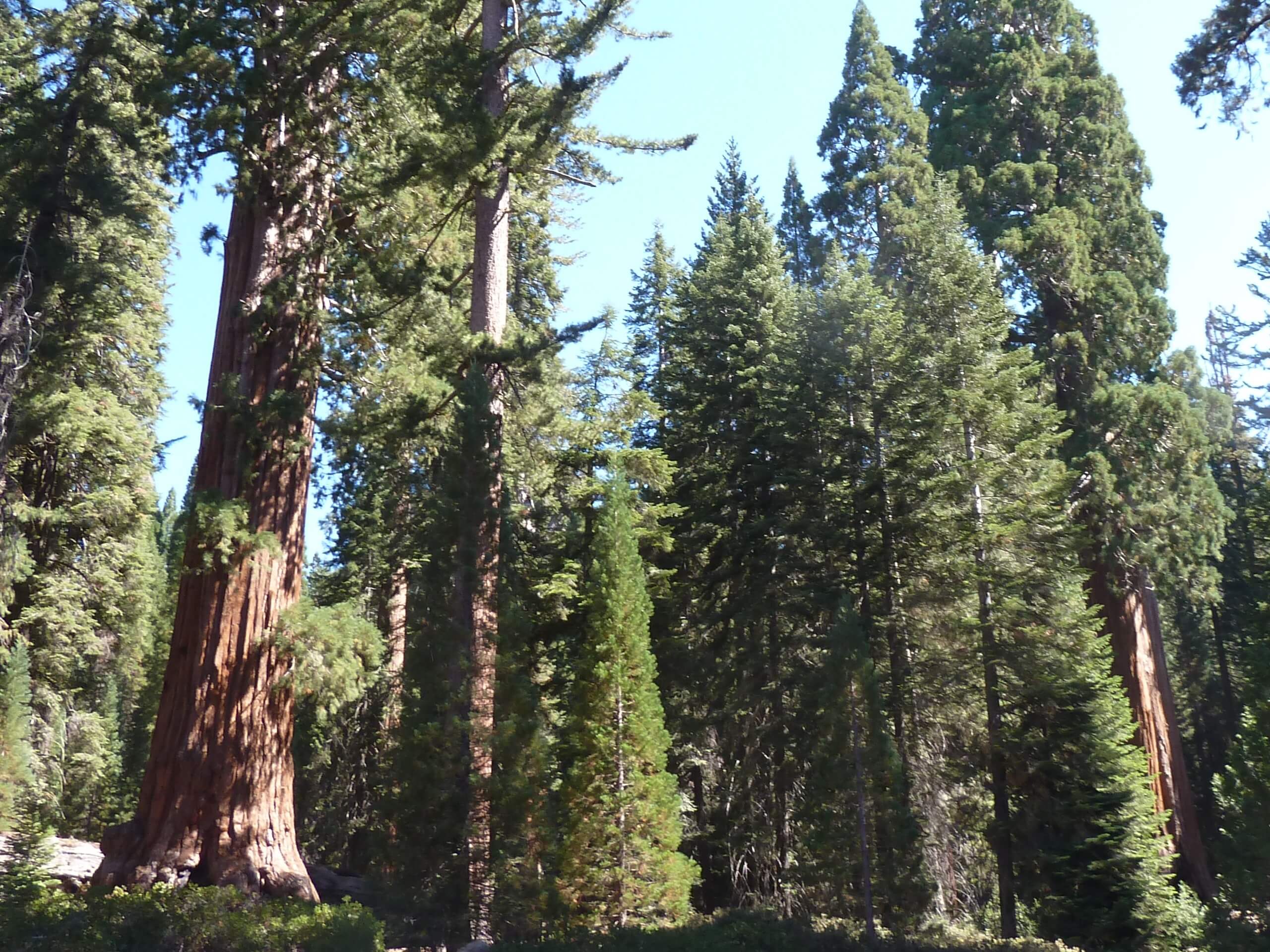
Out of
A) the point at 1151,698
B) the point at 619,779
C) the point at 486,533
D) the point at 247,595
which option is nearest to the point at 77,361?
the point at 247,595

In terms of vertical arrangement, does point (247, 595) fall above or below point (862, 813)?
above

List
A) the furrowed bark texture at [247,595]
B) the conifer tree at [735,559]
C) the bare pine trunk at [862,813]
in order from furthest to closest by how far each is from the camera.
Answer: the conifer tree at [735,559] → the bare pine trunk at [862,813] → the furrowed bark texture at [247,595]

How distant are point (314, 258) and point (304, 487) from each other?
8.53 feet

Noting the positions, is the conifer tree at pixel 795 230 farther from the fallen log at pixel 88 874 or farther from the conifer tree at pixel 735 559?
the fallen log at pixel 88 874

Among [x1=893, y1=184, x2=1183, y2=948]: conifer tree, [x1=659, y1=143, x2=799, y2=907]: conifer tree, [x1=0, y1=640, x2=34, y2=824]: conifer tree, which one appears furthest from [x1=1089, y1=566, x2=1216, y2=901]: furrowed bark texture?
[x1=0, y1=640, x2=34, y2=824]: conifer tree

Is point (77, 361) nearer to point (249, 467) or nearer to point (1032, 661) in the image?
point (249, 467)

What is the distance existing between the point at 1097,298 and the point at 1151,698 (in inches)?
319

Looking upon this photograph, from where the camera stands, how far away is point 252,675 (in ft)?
31.2

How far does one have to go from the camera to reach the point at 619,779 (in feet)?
38.8

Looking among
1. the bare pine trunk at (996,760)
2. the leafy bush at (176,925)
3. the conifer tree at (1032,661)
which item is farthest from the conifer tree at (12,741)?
the bare pine trunk at (996,760)

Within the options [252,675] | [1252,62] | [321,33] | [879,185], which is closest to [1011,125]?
[879,185]

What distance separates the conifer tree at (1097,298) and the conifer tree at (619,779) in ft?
31.7

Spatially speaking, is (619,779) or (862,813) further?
(862,813)

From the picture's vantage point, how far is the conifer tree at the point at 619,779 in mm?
→ 11312
